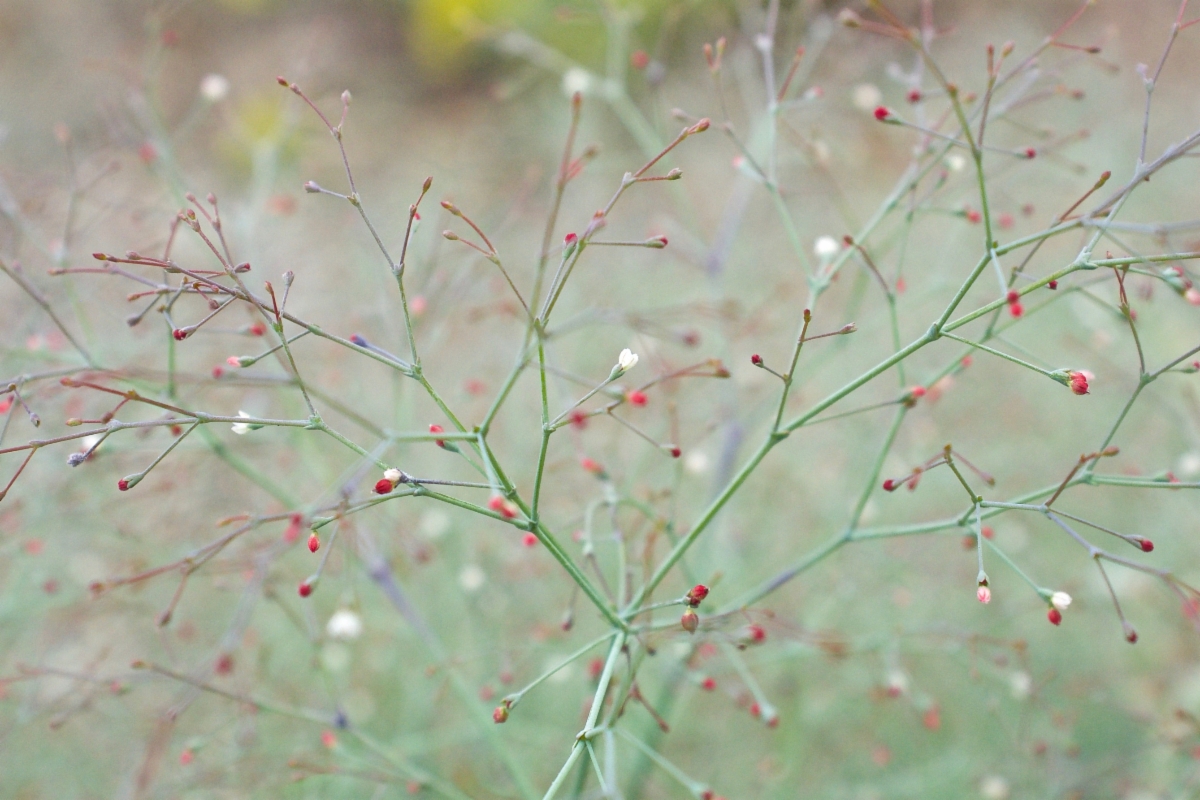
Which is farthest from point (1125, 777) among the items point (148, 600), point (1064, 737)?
point (148, 600)

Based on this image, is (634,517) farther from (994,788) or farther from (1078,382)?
(1078,382)

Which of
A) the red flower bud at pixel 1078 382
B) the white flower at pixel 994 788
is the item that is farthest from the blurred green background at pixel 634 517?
the red flower bud at pixel 1078 382

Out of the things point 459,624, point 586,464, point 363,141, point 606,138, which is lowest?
point 459,624

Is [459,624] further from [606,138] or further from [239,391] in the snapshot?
[606,138]

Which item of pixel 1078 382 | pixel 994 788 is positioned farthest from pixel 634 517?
A: pixel 1078 382

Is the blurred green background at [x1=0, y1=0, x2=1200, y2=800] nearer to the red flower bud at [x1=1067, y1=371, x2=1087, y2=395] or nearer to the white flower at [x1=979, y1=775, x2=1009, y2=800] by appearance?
the white flower at [x1=979, y1=775, x2=1009, y2=800]

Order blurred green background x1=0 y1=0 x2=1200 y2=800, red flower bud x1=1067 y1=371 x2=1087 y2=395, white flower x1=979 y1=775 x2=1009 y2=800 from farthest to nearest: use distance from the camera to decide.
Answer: white flower x1=979 y1=775 x2=1009 y2=800 → blurred green background x1=0 y1=0 x2=1200 y2=800 → red flower bud x1=1067 y1=371 x2=1087 y2=395

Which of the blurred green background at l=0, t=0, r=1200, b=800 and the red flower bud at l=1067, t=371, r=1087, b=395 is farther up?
the red flower bud at l=1067, t=371, r=1087, b=395

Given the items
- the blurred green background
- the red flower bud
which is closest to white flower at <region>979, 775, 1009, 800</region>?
the blurred green background
